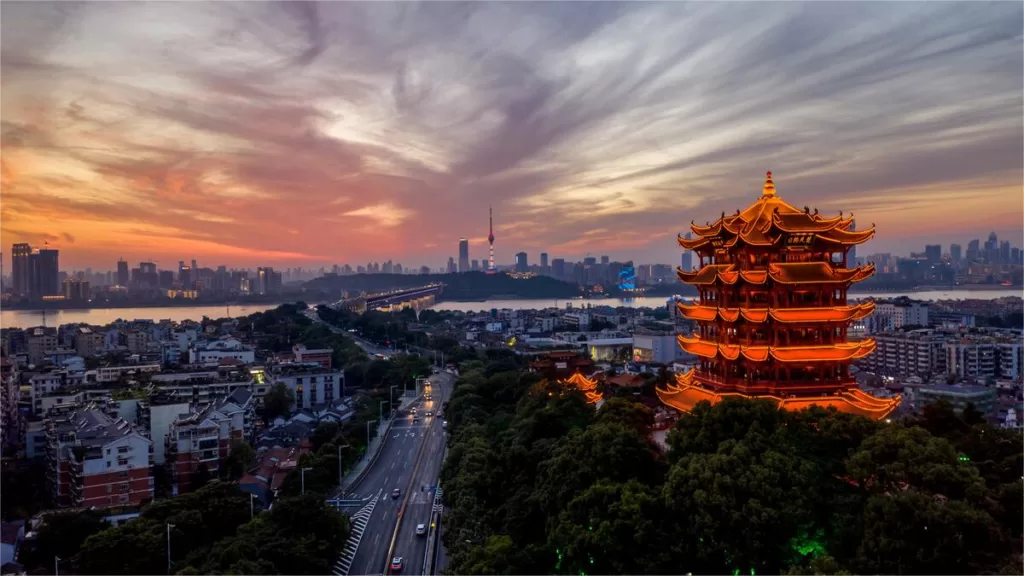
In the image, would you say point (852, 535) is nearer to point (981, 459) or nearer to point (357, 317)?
point (981, 459)

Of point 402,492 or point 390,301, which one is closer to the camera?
point 402,492

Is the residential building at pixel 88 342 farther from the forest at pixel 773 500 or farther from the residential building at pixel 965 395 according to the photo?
the residential building at pixel 965 395

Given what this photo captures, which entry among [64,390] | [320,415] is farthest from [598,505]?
[64,390]

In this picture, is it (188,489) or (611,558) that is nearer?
(611,558)

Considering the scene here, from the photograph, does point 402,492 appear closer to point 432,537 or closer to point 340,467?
point 340,467

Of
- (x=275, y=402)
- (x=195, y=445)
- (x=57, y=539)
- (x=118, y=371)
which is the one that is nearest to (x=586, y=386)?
(x=195, y=445)

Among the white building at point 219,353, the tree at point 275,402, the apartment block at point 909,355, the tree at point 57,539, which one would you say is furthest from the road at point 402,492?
the apartment block at point 909,355

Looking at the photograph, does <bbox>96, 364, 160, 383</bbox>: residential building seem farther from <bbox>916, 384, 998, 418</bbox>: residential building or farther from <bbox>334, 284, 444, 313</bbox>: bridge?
<bbox>334, 284, 444, 313</bbox>: bridge
